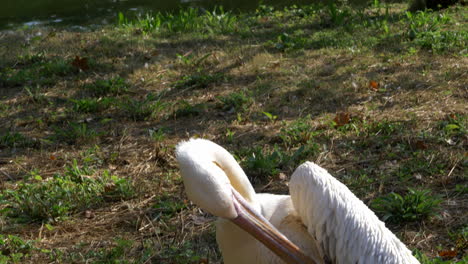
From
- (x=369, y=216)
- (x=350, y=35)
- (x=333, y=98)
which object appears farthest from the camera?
(x=350, y=35)

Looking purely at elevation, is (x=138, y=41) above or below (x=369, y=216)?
below

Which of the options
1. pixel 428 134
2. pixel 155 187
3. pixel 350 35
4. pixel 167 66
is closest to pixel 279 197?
pixel 155 187

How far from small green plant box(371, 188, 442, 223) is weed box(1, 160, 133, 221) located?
5.94 ft

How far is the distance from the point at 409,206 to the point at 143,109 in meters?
2.85

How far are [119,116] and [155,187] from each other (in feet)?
5.08

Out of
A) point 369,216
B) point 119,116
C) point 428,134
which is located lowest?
point 119,116

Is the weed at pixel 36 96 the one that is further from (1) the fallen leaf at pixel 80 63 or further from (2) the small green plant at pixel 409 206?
(2) the small green plant at pixel 409 206

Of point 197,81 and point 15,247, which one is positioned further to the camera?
point 197,81

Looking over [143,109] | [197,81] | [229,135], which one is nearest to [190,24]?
[197,81]

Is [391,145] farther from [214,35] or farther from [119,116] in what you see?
[214,35]

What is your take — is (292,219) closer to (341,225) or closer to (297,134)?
(341,225)

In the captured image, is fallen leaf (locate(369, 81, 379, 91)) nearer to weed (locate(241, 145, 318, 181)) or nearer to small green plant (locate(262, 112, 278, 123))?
small green plant (locate(262, 112, 278, 123))

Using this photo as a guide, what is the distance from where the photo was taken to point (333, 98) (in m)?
5.32

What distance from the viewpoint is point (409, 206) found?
3.48 metres
